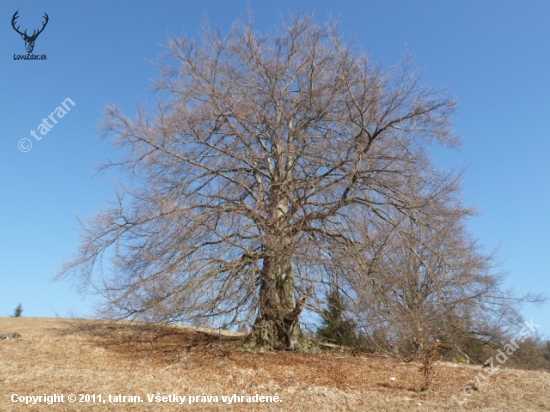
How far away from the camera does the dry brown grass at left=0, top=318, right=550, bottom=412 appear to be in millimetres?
7496

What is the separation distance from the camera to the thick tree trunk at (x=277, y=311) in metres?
10.2

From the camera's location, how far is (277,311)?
34.6 ft

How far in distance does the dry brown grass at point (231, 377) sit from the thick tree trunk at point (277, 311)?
653 millimetres

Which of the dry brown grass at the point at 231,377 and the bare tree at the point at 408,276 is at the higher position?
the bare tree at the point at 408,276

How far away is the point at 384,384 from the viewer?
29.1ft

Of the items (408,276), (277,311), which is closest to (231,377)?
(277,311)

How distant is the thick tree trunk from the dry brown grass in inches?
25.7

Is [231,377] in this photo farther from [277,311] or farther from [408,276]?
[408,276]

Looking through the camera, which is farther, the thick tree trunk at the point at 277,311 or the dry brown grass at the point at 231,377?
the thick tree trunk at the point at 277,311

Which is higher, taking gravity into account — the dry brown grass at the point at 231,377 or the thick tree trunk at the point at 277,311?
the thick tree trunk at the point at 277,311

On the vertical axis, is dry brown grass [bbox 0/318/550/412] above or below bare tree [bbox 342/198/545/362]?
below

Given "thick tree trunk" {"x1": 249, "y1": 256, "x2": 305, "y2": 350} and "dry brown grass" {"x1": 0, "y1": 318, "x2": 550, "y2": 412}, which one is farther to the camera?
"thick tree trunk" {"x1": 249, "y1": 256, "x2": 305, "y2": 350}

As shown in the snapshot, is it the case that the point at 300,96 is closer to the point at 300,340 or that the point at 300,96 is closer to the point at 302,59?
the point at 302,59

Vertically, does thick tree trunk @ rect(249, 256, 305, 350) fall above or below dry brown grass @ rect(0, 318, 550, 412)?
above
